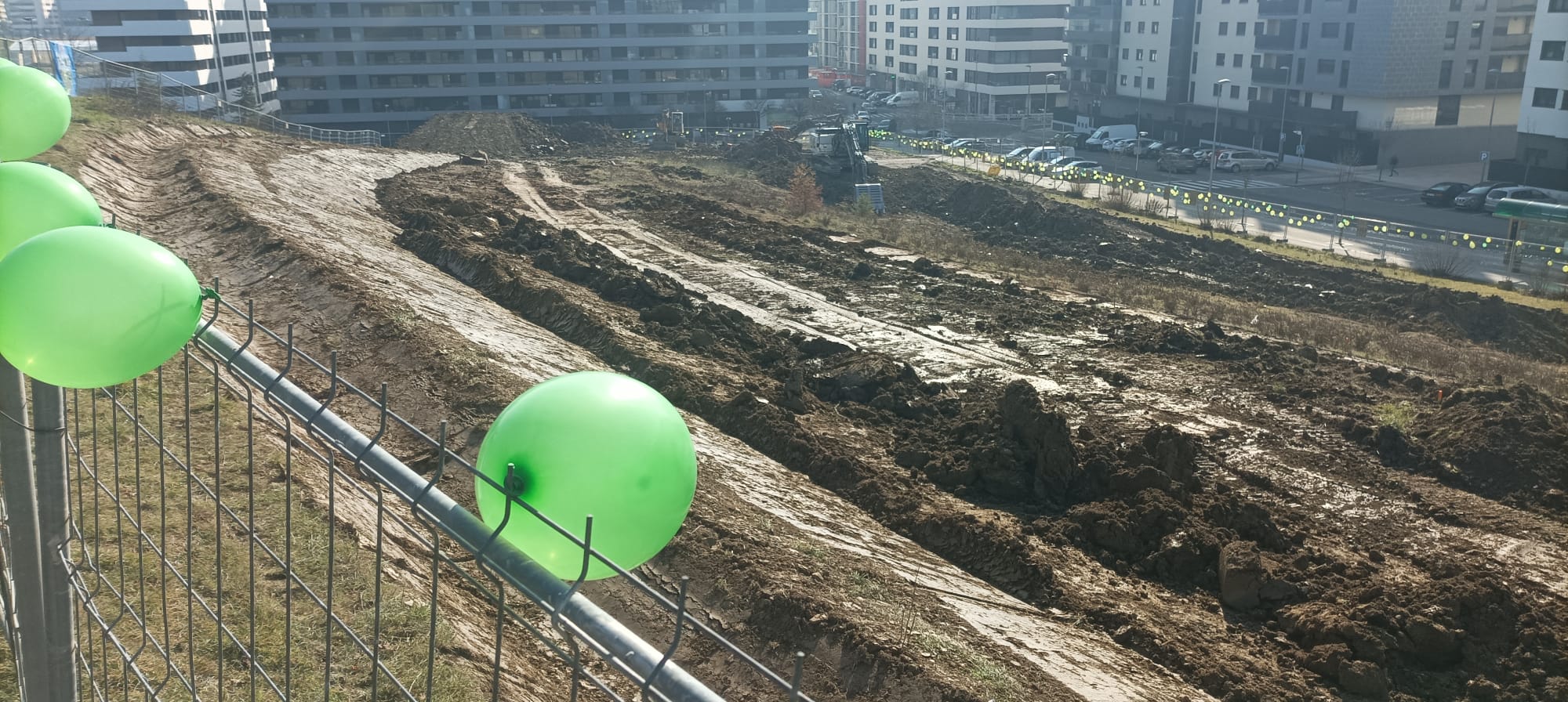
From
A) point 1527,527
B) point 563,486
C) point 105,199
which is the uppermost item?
point 563,486

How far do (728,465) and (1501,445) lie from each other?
1028 centimetres

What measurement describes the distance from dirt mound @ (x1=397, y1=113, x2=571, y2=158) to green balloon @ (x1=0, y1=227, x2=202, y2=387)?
1982 inches

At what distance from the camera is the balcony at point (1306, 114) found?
5953cm

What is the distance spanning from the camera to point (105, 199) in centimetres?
2352

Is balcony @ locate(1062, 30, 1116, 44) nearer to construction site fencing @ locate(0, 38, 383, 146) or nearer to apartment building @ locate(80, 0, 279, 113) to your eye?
construction site fencing @ locate(0, 38, 383, 146)

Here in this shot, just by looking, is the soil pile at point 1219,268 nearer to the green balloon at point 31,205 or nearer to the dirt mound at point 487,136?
the dirt mound at point 487,136

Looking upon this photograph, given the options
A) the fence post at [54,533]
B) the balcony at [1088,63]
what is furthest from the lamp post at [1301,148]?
the fence post at [54,533]

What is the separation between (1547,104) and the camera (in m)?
48.0

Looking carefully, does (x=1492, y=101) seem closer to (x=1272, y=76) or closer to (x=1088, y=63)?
(x=1272, y=76)

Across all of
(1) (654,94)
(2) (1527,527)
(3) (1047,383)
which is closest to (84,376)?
(2) (1527,527)

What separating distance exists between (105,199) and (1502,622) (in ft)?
Result: 81.6

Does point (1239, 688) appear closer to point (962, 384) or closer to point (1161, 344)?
point (962, 384)

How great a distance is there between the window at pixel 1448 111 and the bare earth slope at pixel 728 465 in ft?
162

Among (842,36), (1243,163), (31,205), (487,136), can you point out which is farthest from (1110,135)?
(31,205)
